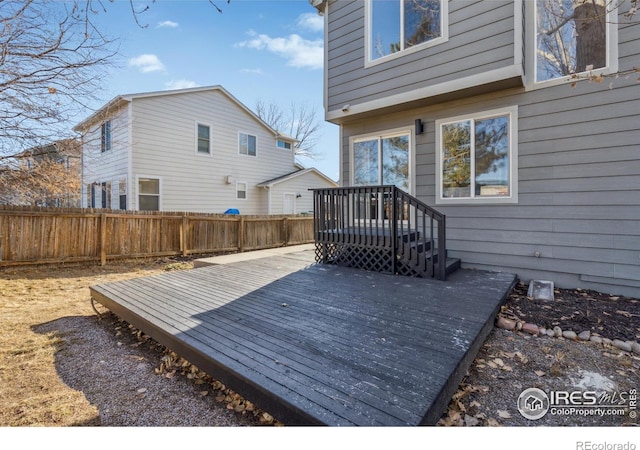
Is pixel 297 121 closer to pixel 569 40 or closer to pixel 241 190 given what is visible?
pixel 241 190

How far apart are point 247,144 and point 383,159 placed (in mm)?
9911

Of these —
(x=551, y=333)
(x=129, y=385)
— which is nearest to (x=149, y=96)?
(x=129, y=385)

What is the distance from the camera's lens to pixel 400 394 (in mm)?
1780

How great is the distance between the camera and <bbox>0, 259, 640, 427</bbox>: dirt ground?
208 centimetres

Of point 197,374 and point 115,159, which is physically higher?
point 115,159

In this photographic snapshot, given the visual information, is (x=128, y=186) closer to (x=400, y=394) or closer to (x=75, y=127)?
(x=75, y=127)

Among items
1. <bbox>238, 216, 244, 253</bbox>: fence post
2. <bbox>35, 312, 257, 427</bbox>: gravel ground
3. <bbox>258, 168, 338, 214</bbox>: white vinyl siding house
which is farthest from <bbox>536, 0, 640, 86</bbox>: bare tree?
<bbox>258, 168, 338, 214</bbox>: white vinyl siding house

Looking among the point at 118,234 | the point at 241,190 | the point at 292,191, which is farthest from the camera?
the point at 292,191

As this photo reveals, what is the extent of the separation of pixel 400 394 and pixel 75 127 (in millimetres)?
7410

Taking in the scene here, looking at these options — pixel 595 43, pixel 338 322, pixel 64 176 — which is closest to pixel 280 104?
pixel 64 176

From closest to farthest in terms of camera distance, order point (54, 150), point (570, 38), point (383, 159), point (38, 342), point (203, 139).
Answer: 1. point (38, 342)
2. point (570, 38)
3. point (54, 150)
4. point (383, 159)
5. point (203, 139)

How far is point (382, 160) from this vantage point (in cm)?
625

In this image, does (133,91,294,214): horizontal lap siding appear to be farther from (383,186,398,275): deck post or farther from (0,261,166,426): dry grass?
(383,186,398,275): deck post

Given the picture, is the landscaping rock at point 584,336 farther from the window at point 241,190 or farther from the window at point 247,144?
the window at point 247,144
